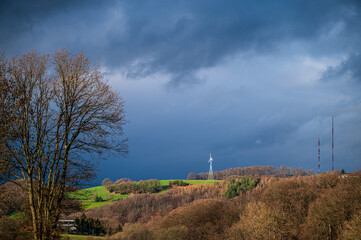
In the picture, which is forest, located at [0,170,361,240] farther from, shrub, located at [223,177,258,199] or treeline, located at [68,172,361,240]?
shrub, located at [223,177,258,199]

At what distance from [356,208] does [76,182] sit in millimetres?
53921

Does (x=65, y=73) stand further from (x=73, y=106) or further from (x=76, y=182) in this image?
(x=76, y=182)

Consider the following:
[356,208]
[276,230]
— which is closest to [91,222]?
[276,230]

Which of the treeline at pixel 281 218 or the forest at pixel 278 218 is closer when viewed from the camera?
the forest at pixel 278 218

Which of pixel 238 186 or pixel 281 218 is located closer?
pixel 281 218

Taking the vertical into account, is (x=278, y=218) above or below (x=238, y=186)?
above

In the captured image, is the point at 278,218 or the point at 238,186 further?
the point at 238,186


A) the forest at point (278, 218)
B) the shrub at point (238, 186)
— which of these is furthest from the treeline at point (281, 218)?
the shrub at point (238, 186)

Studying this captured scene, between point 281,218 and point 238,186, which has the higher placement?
point 281,218

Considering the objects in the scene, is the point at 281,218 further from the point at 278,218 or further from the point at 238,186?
the point at 238,186

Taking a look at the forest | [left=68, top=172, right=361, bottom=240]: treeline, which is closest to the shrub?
the forest

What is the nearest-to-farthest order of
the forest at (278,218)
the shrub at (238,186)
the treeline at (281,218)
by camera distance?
the forest at (278,218) < the treeline at (281,218) < the shrub at (238,186)

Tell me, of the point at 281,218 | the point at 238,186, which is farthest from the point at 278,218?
the point at 238,186

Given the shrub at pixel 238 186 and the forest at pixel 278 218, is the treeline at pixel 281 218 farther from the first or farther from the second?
the shrub at pixel 238 186
